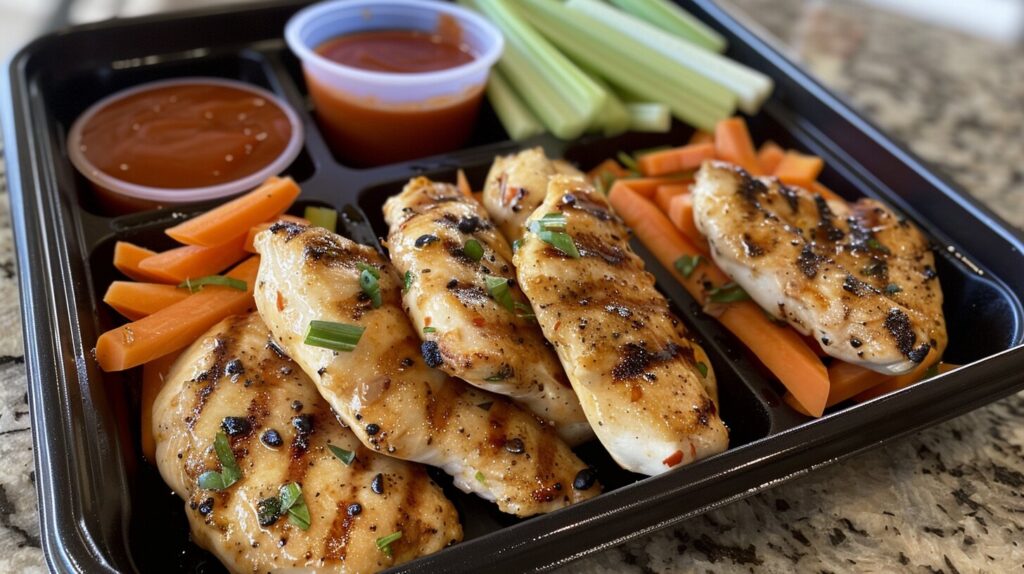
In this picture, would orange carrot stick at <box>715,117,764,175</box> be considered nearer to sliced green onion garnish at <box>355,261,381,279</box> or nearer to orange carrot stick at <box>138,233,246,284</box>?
sliced green onion garnish at <box>355,261,381,279</box>

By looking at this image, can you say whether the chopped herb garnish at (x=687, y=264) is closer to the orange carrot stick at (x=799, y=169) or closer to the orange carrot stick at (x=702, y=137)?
the orange carrot stick at (x=799, y=169)

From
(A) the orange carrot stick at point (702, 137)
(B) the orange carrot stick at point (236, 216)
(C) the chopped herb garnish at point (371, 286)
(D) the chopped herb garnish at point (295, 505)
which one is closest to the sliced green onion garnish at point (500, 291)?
(C) the chopped herb garnish at point (371, 286)

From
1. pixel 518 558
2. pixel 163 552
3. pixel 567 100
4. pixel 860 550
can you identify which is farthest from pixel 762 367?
pixel 163 552

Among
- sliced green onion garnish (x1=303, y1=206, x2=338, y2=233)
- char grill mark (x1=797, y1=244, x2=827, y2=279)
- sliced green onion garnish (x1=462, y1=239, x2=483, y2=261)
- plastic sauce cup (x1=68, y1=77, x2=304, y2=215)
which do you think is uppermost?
sliced green onion garnish (x1=462, y1=239, x2=483, y2=261)

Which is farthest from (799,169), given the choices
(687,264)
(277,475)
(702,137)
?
(277,475)

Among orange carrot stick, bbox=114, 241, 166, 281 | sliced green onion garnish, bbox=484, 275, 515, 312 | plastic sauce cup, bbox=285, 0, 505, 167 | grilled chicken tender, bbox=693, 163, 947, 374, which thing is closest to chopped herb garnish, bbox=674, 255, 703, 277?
grilled chicken tender, bbox=693, 163, 947, 374

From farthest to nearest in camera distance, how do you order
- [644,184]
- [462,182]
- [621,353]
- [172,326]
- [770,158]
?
1. [770,158]
2. [644,184]
3. [462,182]
4. [172,326]
5. [621,353]

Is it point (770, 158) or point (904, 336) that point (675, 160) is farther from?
point (904, 336)
